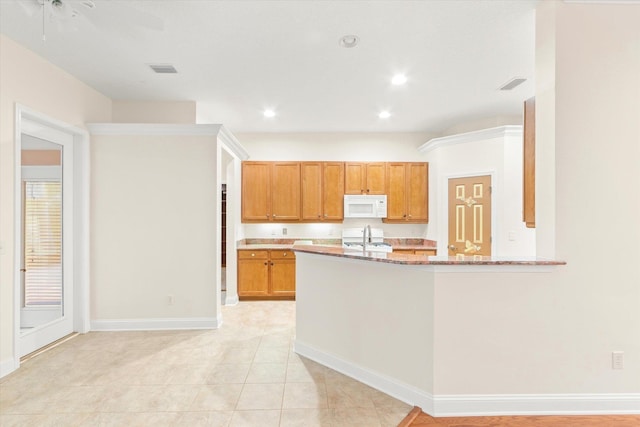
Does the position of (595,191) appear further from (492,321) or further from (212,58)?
(212,58)

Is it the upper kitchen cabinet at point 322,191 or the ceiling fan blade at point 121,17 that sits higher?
the ceiling fan blade at point 121,17

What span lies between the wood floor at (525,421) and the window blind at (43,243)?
3859mm

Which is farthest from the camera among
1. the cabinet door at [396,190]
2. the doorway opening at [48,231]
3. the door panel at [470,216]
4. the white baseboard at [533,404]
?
the cabinet door at [396,190]

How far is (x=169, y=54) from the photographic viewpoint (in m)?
3.29

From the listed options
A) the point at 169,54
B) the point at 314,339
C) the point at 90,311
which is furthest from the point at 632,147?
the point at 90,311

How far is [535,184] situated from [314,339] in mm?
2358

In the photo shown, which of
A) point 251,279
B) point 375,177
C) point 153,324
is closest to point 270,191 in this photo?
point 251,279

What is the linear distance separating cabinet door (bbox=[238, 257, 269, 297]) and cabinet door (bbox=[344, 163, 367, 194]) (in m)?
2.01

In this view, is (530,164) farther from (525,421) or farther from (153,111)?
(153,111)

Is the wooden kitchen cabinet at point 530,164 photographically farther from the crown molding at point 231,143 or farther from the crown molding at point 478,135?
the crown molding at point 231,143

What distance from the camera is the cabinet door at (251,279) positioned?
18.5ft

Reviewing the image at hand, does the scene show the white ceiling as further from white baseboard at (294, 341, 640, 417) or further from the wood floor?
the wood floor

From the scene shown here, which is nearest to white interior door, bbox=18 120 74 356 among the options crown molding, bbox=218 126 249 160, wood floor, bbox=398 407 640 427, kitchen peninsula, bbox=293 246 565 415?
crown molding, bbox=218 126 249 160

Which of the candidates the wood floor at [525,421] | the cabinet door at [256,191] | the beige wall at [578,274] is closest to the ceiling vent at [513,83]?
the beige wall at [578,274]
